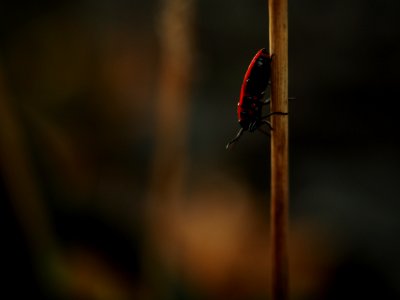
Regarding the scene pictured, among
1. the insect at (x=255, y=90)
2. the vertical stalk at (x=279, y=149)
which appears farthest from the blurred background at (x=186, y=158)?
the vertical stalk at (x=279, y=149)

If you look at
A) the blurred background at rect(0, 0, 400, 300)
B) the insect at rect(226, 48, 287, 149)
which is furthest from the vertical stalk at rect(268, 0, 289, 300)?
the blurred background at rect(0, 0, 400, 300)

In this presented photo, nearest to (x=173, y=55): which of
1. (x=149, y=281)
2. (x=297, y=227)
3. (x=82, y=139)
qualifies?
(x=149, y=281)

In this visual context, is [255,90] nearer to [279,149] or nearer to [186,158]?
[279,149]

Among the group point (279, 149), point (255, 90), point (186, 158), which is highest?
point (255, 90)

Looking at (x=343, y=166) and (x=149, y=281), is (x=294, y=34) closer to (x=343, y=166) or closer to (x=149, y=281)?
(x=343, y=166)

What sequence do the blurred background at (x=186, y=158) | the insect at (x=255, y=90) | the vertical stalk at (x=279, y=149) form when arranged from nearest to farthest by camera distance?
the vertical stalk at (x=279, y=149) < the insect at (x=255, y=90) < the blurred background at (x=186, y=158)

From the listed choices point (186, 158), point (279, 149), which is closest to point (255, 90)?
point (279, 149)

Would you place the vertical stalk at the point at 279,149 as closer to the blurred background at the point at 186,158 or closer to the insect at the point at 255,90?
the insect at the point at 255,90
